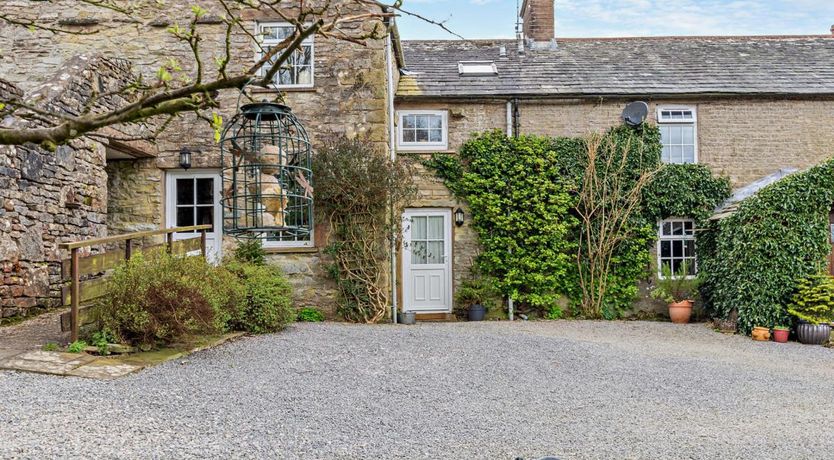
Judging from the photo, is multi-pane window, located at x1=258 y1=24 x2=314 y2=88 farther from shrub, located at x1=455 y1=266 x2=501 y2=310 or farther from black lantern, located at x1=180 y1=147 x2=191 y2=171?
shrub, located at x1=455 y1=266 x2=501 y2=310

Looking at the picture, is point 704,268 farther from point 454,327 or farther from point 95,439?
point 95,439

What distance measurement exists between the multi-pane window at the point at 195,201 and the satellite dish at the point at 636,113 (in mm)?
8027

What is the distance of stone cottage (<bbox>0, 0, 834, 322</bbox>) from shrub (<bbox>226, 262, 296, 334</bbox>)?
188 cm

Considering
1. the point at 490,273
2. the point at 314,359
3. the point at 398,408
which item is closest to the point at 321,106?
the point at 490,273

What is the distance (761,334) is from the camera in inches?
401

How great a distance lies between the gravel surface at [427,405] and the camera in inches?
172

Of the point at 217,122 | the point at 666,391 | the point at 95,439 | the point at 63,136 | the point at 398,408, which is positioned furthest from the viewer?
the point at 666,391

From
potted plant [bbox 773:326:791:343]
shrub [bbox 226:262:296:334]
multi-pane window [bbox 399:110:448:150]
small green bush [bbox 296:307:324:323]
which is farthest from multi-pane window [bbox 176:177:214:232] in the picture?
potted plant [bbox 773:326:791:343]

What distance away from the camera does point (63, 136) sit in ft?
6.96

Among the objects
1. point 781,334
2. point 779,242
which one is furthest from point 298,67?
point 781,334

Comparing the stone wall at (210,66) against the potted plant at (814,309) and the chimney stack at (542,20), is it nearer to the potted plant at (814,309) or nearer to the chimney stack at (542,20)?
the chimney stack at (542,20)

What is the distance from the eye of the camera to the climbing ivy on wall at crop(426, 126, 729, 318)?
40.9ft

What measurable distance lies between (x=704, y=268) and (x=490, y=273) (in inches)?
157

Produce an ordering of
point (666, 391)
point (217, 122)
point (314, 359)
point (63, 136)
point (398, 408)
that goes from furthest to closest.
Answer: point (314, 359) → point (666, 391) → point (398, 408) → point (217, 122) → point (63, 136)
